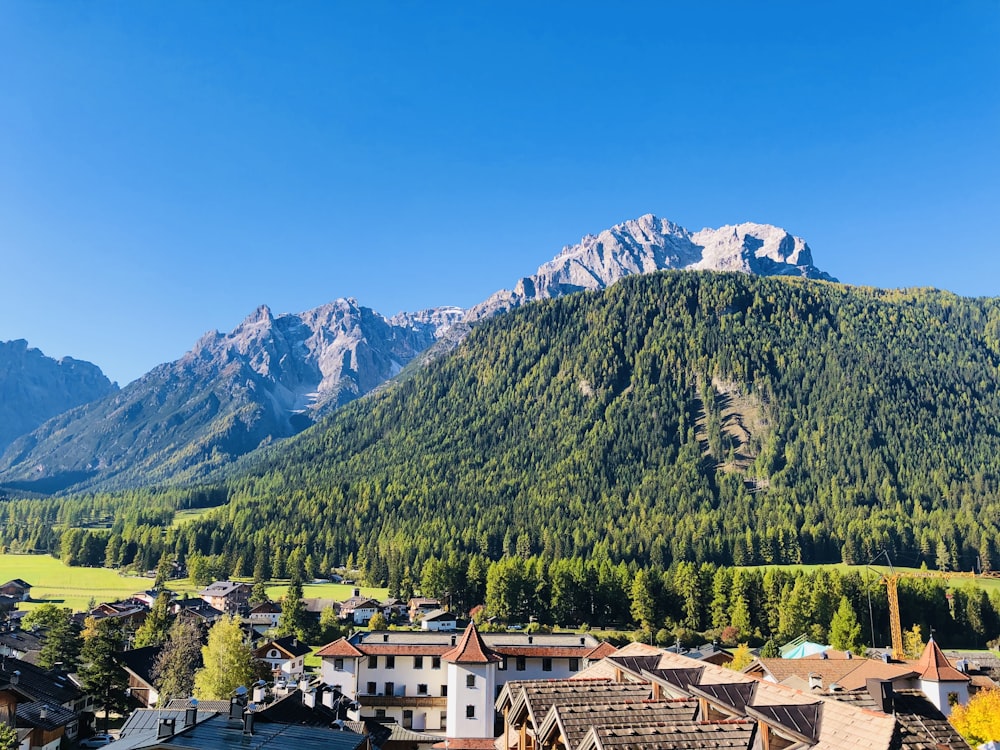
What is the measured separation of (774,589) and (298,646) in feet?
289

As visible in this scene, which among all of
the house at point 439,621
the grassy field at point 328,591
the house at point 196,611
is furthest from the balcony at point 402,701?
the grassy field at point 328,591

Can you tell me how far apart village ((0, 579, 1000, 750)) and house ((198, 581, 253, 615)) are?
13.6 meters

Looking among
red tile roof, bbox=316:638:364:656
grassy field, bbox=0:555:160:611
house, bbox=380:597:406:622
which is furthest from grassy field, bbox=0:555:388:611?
red tile roof, bbox=316:638:364:656

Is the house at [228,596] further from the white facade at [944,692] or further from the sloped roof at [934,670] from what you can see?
the sloped roof at [934,670]

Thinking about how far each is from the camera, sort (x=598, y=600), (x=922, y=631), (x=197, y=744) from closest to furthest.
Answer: (x=197, y=744) → (x=922, y=631) → (x=598, y=600)

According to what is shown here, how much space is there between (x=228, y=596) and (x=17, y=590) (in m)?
52.5

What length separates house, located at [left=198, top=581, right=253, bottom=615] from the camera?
16412 centimetres

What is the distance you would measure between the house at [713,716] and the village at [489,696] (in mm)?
50

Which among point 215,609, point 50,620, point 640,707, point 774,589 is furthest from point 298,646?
point 640,707

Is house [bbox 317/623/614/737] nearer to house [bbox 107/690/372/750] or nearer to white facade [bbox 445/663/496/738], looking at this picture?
white facade [bbox 445/663/496/738]

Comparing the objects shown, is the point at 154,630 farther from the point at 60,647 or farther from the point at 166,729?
the point at 166,729

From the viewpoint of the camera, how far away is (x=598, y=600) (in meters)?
152

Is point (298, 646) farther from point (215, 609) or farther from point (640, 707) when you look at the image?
point (640, 707)

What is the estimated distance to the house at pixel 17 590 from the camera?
174m
